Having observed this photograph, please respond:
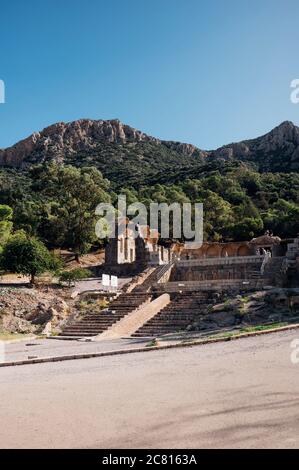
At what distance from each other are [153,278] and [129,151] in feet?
294

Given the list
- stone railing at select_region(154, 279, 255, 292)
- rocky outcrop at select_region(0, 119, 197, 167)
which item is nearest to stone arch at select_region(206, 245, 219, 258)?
stone railing at select_region(154, 279, 255, 292)

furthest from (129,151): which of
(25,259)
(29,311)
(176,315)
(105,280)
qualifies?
(176,315)

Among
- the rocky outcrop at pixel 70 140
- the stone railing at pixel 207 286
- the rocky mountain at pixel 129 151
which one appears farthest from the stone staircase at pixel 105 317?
the rocky outcrop at pixel 70 140

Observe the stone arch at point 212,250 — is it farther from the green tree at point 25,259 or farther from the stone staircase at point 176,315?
the stone staircase at point 176,315

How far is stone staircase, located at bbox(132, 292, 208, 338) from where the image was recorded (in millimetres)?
19578

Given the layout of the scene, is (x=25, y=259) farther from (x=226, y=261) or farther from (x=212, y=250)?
(x=212, y=250)

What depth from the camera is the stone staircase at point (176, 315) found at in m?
19.6

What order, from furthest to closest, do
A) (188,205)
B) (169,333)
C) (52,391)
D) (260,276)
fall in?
(188,205) → (260,276) → (169,333) → (52,391)

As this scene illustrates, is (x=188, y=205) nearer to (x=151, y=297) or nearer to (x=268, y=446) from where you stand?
(x=151, y=297)

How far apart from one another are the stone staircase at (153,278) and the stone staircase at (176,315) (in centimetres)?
317

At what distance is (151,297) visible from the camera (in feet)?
78.7

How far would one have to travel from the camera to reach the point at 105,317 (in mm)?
21875
